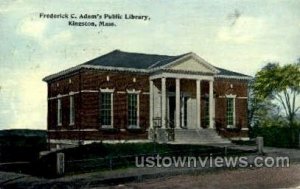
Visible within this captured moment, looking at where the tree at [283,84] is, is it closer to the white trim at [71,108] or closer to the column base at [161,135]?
the column base at [161,135]

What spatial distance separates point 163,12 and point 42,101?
72.9 inches

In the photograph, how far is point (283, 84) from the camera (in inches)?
310

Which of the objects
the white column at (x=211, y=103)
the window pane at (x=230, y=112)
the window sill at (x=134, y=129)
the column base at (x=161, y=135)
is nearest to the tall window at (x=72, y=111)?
the window sill at (x=134, y=129)

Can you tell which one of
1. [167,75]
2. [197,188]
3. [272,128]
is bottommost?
[197,188]

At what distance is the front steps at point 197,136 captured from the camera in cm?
1048

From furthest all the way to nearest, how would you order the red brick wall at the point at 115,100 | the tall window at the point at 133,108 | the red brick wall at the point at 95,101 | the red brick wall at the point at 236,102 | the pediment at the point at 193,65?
the red brick wall at the point at 236,102 → the tall window at the point at 133,108 → the red brick wall at the point at 115,100 → the red brick wall at the point at 95,101 → the pediment at the point at 193,65

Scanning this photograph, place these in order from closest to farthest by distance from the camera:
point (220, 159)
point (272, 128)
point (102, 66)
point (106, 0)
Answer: point (106, 0) → point (220, 159) → point (272, 128) → point (102, 66)

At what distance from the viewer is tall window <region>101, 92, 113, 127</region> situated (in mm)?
9938

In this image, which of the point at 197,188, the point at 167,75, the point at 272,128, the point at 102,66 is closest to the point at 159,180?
the point at 197,188

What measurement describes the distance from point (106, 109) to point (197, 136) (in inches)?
70.5

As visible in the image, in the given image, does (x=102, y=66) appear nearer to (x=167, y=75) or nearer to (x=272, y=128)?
(x=167, y=75)

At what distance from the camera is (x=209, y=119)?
38.0 feet

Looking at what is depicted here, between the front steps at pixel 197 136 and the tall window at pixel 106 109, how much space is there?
4.06ft

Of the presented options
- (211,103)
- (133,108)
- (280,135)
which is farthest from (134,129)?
(211,103)
